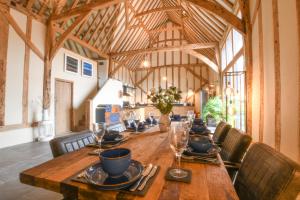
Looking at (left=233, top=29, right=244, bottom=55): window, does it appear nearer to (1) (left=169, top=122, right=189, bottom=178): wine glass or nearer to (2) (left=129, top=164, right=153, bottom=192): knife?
(1) (left=169, top=122, right=189, bottom=178): wine glass

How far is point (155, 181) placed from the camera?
804 mm

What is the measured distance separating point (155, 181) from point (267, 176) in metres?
0.56

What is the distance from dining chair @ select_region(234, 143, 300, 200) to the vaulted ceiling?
3238 mm

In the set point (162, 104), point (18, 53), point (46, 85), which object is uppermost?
point (18, 53)

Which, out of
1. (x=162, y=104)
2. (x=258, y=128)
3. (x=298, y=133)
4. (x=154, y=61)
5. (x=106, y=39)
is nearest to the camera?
(x=298, y=133)

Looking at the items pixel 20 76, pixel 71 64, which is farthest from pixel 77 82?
pixel 20 76

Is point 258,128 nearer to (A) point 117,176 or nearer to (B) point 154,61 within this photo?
(A) point 117,176

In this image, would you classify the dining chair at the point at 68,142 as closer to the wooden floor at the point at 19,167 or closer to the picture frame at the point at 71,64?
the wooden floor at the point at 19,167

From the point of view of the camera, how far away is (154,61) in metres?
13.2

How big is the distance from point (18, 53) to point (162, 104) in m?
4.72

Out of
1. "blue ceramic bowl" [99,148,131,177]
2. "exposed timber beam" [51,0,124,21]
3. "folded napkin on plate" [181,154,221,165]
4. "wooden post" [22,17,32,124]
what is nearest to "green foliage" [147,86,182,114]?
"folded napkin on plate" [181,154,221,165]

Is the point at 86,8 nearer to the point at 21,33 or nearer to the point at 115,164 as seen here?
the point at 21,33

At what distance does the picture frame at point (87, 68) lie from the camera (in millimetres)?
7360

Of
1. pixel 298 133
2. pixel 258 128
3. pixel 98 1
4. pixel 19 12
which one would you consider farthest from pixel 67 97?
pixel 298 133
